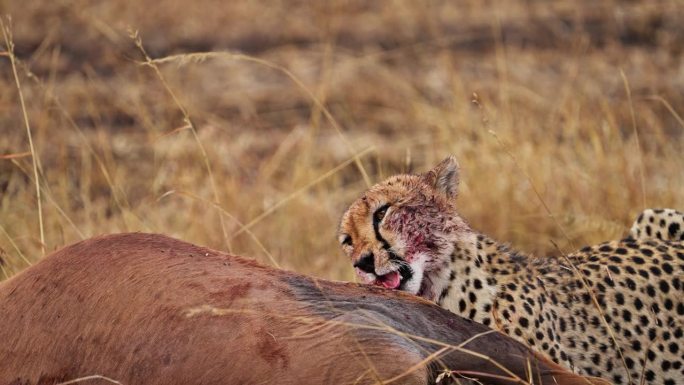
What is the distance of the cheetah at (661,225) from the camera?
177 inches

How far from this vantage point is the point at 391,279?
11.7 feet

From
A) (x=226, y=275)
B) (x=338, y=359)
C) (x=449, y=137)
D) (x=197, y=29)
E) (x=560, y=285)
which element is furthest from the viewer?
(x=197, y=29)

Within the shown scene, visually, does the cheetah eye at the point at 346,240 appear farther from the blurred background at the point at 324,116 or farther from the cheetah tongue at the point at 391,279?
the blurred background at the point at 324,116

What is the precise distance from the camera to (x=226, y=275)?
9.78ft

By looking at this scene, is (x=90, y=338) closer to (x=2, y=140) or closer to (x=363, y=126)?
(x=2, y=140)

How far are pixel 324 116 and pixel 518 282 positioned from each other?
4.86m

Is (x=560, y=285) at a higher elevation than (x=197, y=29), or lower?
lower

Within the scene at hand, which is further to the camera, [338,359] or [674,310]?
[674,310]

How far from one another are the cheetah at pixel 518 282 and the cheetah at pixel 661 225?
39cm

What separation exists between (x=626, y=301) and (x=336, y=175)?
125 inches

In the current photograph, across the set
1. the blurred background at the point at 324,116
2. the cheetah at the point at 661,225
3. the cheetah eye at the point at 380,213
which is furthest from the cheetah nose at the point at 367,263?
the cheetah at the point at 661,225

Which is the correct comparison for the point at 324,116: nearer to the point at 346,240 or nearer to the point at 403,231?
the point at 346,240

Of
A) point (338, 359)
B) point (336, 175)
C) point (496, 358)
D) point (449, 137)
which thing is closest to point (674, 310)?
point (496, 358)

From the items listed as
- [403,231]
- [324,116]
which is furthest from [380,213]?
[324,116]
